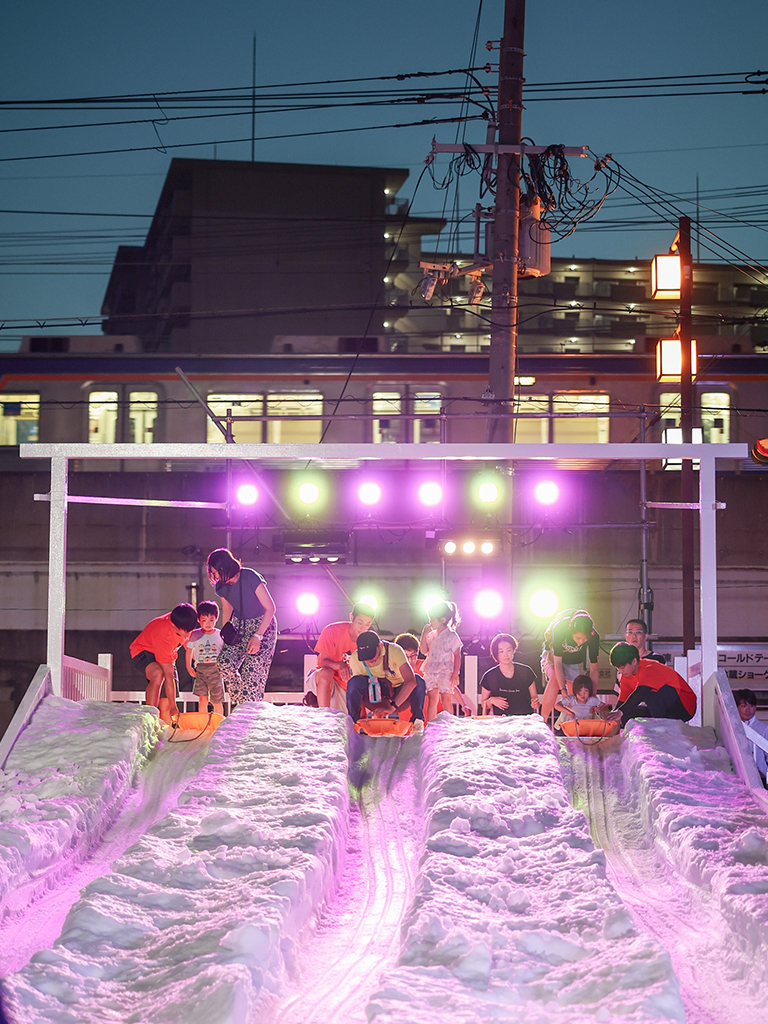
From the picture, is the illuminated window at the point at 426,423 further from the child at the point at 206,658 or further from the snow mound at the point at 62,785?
the snow mound at the point at 62,785

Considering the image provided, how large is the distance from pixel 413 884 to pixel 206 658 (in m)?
3.13

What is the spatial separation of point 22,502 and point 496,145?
10919 millimetres

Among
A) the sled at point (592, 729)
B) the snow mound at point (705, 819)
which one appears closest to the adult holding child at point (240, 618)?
the sled at point (592, 729)

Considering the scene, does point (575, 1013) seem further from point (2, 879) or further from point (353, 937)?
point (2, 879)

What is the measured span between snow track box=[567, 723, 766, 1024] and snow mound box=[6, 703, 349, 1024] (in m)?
1.59

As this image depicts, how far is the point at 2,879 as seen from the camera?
5.17 metres

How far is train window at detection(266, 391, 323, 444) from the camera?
17.9 metres

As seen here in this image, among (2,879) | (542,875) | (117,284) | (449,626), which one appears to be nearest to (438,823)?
(542,875)

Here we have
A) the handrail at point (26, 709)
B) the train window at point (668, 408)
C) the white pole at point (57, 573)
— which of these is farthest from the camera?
the train window at point (668, 408)

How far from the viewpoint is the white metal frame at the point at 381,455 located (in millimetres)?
7805

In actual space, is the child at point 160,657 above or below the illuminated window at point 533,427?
below

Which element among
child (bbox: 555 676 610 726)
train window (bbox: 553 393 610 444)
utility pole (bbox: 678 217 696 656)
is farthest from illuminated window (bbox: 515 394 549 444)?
child (bbox: 555 676 610 726)

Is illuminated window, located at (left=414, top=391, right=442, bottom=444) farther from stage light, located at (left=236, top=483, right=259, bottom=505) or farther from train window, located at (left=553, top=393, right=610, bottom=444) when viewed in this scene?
stage light, located at (left=236, top=483, right=259, bottom=505)

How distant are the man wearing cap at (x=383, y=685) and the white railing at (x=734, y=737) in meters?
2.16
